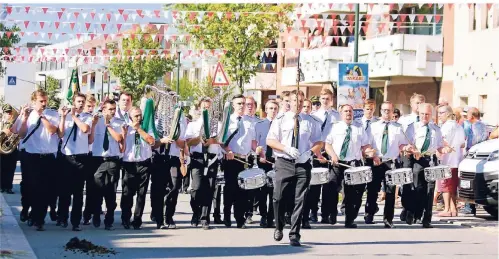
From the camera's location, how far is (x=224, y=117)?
17281mm

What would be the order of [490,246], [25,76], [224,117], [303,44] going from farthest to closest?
1. [303,44]
2. [25,76]
3. [224,117]
4. [490,246]

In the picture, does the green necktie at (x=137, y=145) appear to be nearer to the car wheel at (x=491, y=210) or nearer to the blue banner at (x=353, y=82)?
the car wheel at (x=491, y=210)

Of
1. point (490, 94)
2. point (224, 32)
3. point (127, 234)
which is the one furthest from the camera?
point (224, 32)

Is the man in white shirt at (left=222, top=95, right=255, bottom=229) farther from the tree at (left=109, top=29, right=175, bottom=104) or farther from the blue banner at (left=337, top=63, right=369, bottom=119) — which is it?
the tree at (left=109, top=29, right=175, bottom=104)

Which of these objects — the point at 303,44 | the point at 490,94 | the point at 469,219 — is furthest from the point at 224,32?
the point at 469,219

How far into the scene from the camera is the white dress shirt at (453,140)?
63.0ft

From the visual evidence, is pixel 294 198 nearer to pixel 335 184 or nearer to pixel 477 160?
pixel 335 184

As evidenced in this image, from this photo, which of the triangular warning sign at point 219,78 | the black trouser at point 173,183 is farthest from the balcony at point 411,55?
the black trouser at point 173,183

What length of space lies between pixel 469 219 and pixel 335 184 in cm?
292

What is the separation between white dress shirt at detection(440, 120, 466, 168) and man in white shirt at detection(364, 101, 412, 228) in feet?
4.36

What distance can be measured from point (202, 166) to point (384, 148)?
2876 mm

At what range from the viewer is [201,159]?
56.0ft

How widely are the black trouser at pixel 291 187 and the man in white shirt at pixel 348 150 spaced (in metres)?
2.59

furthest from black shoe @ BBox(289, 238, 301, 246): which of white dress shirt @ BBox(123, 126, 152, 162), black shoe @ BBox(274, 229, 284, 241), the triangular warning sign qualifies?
the triangular warning sign
